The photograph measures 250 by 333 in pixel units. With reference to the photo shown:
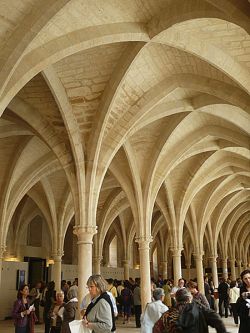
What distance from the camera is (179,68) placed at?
1057 centimetres

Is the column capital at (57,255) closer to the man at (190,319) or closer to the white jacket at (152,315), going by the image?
the white jacket at (152,315)

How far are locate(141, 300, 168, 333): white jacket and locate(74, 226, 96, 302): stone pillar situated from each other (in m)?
5.49

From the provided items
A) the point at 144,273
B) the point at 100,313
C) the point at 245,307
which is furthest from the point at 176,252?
the point at 100,313

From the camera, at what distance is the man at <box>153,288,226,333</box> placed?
10.9 ft

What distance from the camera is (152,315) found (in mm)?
5285

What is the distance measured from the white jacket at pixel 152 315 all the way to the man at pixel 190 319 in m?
1.66

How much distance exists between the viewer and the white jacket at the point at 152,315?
5.24 m

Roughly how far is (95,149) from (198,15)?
507cm

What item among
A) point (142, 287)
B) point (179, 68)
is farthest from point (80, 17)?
point (142, 287)

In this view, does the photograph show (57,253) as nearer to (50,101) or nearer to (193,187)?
(193,187)

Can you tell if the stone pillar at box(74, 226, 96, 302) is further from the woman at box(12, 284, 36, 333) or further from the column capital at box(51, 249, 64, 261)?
the column capital at box(51, 249, 64, 261)

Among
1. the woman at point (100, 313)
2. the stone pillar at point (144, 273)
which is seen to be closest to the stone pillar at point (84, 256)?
the stone pillar at point (144, 273)

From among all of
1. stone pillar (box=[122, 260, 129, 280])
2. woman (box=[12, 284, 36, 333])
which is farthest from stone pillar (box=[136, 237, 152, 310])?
stone pillar (box=[122, 260, 129, 280])

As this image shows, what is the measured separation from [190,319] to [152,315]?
6.72ft
